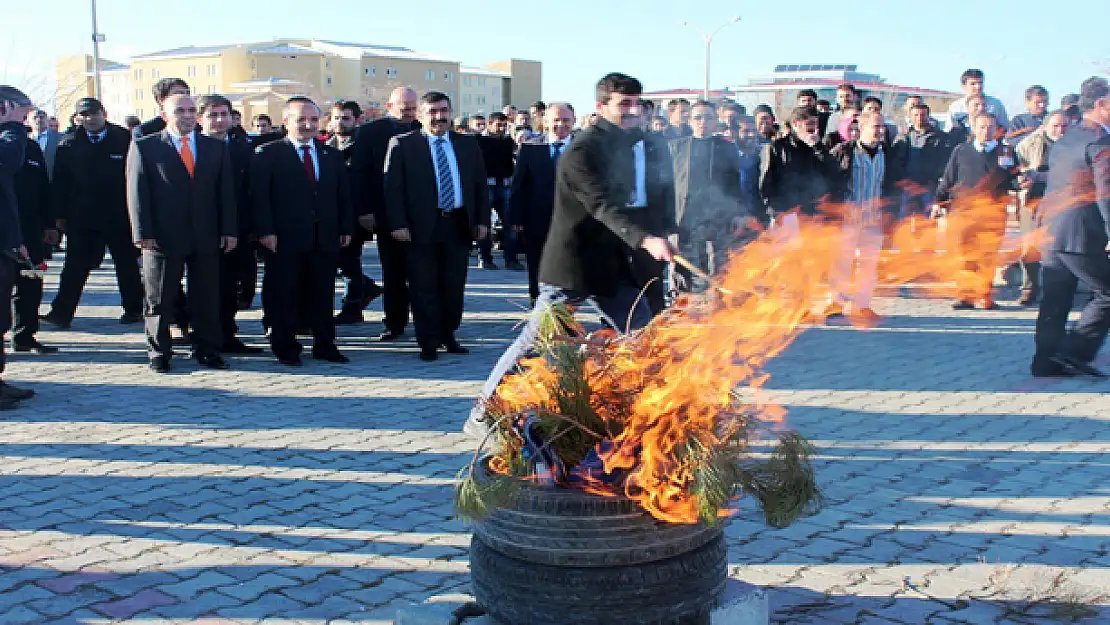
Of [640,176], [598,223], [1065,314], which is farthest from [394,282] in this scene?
[1065,314]

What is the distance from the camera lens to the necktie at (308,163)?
369 inches

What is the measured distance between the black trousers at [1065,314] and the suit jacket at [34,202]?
31.3 ft

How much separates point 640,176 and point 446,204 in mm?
3080

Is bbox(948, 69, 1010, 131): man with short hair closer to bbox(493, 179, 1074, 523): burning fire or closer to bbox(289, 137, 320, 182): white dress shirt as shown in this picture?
bbox(289, 137, 320, 182): white dress shirt

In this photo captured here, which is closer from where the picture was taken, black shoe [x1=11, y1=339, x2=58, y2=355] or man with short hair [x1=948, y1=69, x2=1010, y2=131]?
black shoe [x1=11, y1=339, x2=58, y2=355]

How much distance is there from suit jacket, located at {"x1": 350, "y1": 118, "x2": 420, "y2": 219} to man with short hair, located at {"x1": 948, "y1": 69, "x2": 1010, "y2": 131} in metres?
6.90

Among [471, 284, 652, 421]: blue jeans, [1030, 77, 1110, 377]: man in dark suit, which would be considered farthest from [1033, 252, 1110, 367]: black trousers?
[471, 284, 652, 421]: blue jeans

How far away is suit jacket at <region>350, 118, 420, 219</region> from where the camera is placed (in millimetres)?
10250

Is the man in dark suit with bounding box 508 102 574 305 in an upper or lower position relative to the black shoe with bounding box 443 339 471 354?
upper

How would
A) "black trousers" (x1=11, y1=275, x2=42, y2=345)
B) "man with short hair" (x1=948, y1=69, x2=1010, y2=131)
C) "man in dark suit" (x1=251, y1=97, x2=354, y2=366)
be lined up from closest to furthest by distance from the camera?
"man in dark suit" (x1=251, y1=97, x2=354, y2=366) < "black trousers" (x1=11, y1=275, x2=42, y2=345) < "man with short hair" (x1=948, y1=69, x2=1010, y2=131)

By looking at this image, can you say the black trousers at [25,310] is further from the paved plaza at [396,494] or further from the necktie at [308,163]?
the necktie at [308,163]

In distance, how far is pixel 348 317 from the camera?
11508 mm

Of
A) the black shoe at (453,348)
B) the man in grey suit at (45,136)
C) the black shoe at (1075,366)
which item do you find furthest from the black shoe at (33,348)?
the black shoe at (1075,366)

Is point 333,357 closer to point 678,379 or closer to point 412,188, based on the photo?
point 412,188
